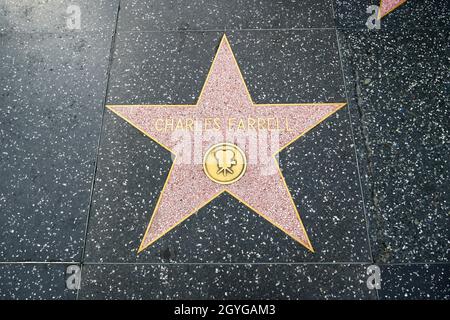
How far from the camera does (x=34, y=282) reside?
4.85ft

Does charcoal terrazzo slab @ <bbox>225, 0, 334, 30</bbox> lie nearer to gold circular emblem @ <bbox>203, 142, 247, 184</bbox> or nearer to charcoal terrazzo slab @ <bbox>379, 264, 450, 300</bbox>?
gold circular emblem @ <bbox>203, 142, 247, 184</bbox>

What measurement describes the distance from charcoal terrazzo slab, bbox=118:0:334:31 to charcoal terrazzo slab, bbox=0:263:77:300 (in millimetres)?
1287

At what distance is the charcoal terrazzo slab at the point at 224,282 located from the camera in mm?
1450

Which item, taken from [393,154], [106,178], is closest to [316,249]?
[393,154]

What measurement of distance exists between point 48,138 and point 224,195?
897 millimetres

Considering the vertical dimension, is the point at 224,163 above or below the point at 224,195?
above

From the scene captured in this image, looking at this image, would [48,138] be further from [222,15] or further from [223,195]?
[222,15]

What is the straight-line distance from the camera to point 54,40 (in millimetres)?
1948

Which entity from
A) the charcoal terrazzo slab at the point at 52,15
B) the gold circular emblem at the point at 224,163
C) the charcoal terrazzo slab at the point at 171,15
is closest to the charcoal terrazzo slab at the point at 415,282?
the gold circular emblem at the point at 224,163

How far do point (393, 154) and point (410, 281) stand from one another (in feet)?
1.85

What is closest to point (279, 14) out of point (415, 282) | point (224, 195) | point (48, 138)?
point (224, 195)

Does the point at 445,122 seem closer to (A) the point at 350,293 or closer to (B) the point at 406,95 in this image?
(B) the point at 406,95

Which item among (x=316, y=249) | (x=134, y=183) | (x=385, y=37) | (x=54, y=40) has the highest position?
(x=54, y=40)

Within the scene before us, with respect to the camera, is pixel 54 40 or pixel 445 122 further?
pixel 54 40
